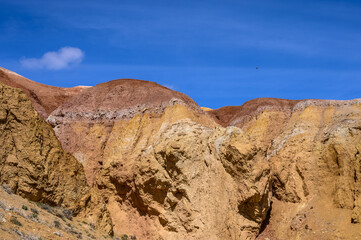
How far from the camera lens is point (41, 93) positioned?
174ft

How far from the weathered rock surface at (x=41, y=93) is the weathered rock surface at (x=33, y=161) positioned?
72.2 ft

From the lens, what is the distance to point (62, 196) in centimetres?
2370

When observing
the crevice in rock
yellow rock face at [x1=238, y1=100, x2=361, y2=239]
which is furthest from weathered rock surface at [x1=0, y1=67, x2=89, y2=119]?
the crevice in rock

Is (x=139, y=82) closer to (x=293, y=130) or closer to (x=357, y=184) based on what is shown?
(x=293, y=130)

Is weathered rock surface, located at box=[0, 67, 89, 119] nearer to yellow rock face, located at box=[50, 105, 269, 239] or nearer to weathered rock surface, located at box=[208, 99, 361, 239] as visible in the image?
yellow rock face, located at box=[50, 105, 269, 239]

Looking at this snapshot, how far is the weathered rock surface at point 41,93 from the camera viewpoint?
48.7 m

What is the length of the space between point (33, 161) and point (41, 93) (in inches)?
1249

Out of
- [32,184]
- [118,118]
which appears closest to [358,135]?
[118,118]

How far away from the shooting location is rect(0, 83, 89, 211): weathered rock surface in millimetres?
22062

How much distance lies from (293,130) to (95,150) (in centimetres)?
1524

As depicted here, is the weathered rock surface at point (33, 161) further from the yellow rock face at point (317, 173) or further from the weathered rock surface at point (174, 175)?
the yellow rock face at point (317, 173)

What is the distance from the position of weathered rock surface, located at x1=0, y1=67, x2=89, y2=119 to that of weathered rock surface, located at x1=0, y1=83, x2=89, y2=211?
22.0 meters

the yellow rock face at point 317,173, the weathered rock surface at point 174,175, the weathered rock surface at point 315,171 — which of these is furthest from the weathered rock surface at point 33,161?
the yellow rock face at point 317,173

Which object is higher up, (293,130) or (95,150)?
(293,130)
